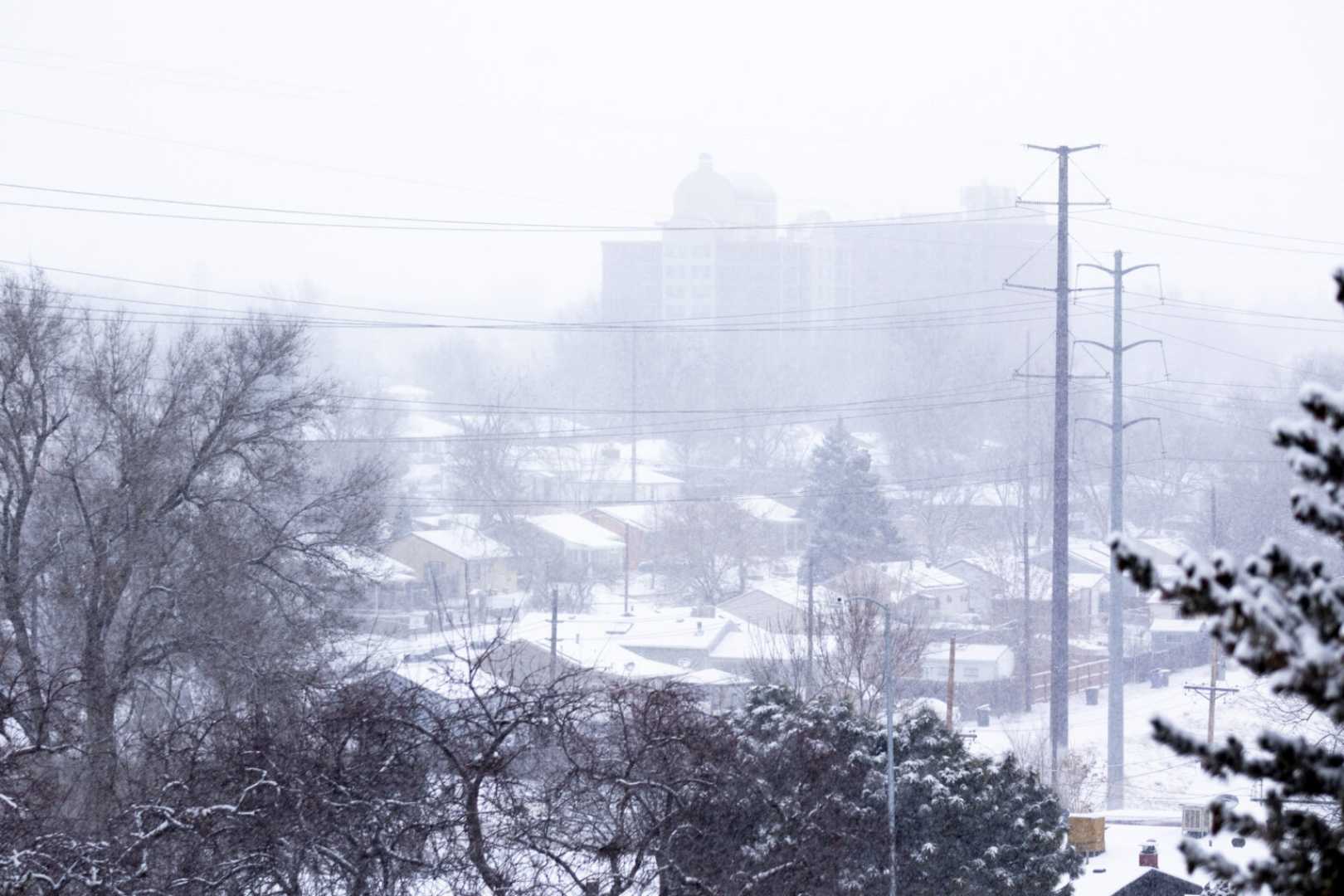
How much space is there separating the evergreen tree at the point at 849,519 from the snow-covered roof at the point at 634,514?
955 centimetres

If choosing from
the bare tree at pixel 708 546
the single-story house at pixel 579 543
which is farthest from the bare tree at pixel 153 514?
the bare tree at pixel 708 546

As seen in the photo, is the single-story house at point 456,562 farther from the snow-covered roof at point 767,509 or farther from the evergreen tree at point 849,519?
the evergreen tree at point 849,519

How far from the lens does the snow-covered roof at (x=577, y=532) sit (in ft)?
237

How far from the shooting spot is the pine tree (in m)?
3.14

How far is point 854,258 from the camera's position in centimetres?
14862

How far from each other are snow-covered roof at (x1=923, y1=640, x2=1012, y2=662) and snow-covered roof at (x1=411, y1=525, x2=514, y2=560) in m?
24.1

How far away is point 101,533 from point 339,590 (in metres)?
3.87

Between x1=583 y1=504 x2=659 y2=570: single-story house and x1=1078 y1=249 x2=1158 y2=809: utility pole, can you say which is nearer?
x1=1078 y1=249 x2=1158 y2=809: utility pole

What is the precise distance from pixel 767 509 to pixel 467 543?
1727cm

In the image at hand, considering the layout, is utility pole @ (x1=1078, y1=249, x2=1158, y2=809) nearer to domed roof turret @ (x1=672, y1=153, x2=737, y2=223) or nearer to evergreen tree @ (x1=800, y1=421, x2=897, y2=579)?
evergreen tree @ (x1=800, y1=421, x2=897, y2=579)

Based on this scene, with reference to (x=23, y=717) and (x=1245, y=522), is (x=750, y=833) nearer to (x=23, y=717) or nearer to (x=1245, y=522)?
(x=23, y=717)

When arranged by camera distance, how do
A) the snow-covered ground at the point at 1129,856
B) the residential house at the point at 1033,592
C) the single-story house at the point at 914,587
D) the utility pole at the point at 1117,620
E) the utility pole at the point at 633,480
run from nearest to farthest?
1. the snow-covered ground at the point at 1129,856
2. the utility pole at the point at 1117,620
3. the single-story house at the point at 914,587
4. the residential house at the point at 1033,592
5. the utility pole at the point at 633,480

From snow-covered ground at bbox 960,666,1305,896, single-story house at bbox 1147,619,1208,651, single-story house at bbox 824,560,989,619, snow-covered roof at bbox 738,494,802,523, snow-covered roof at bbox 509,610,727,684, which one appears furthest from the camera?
snow-covered roof at bbox 738,494,802,523

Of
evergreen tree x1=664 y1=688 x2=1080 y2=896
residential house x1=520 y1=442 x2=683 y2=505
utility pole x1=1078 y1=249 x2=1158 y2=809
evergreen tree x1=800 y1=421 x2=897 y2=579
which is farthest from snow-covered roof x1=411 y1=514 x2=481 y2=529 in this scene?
evergreen tree x1=664 y1=688 x2=1080 y2=896
